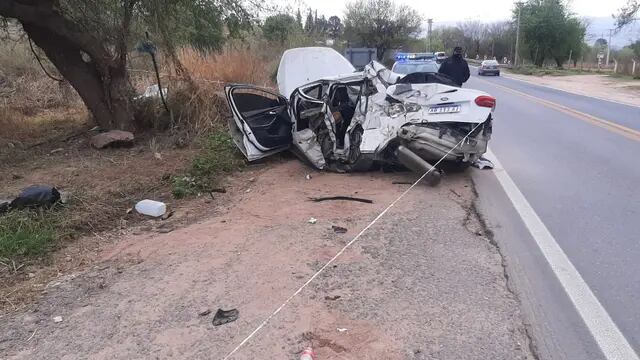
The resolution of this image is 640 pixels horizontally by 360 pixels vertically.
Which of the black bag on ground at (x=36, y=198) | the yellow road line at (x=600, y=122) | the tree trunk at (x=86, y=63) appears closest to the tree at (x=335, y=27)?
the yellow road line at (x=600, y=122)

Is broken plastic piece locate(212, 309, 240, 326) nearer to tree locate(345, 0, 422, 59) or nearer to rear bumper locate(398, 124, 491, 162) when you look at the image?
rear bumper locate(398, 124, 491, 162)

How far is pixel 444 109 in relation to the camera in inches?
291

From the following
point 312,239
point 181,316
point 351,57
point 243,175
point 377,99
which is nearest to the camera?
point 181,316

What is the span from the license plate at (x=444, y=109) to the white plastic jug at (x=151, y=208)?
12.2ft

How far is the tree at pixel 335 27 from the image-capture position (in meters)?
61.5

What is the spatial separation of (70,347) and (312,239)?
93.8 inches

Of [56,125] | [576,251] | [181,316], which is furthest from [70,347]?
[56,125]

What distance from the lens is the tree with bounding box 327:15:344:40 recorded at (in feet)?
202

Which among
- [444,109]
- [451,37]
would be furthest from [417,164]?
[451,37]

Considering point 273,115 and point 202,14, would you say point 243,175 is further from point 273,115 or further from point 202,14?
point 202,14

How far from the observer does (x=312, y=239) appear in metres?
5.31

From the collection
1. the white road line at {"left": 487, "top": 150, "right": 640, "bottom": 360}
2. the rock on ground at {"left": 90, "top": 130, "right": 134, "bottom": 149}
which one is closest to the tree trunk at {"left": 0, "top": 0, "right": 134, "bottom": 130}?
the rock on ground at {"left": 90, "top": 130, "right": 134, "bottom": 149}

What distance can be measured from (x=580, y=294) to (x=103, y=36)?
951 centimetres

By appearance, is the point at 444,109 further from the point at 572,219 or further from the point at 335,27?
the point at 335,27
